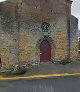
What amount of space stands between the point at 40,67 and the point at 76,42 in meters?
4.70

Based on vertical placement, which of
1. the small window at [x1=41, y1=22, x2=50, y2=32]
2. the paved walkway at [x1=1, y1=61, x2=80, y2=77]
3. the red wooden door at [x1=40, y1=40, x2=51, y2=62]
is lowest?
the paved walkway at [x1=1, y1=61, x2=80, y2=77]

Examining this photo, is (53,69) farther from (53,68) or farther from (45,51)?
(45,51)

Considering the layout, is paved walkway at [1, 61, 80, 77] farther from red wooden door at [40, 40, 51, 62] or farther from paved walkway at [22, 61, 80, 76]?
red wooden door at [40, 40, 51, 62]

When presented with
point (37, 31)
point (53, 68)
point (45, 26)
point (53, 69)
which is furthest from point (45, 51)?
point (53, 69)

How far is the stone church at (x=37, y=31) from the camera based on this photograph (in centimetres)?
2342

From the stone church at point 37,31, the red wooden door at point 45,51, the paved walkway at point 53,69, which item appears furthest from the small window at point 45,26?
the paved walkway at point 53,69

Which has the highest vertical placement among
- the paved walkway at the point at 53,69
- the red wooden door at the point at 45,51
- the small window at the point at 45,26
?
the small window at the point at 45,26

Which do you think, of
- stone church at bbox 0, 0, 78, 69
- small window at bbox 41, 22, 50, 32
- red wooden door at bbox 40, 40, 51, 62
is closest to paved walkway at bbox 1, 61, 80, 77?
red wooden door at bbox 40, 40, 51, 62

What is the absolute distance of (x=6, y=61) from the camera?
23.4m

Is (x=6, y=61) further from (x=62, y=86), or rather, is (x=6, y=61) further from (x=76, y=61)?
(x=62, y=86)

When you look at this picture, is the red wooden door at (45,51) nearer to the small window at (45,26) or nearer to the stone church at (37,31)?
the stone church at (37,31)

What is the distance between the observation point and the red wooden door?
82.3ft

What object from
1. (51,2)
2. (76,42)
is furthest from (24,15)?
(76,42)

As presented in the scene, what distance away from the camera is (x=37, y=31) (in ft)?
81.0
